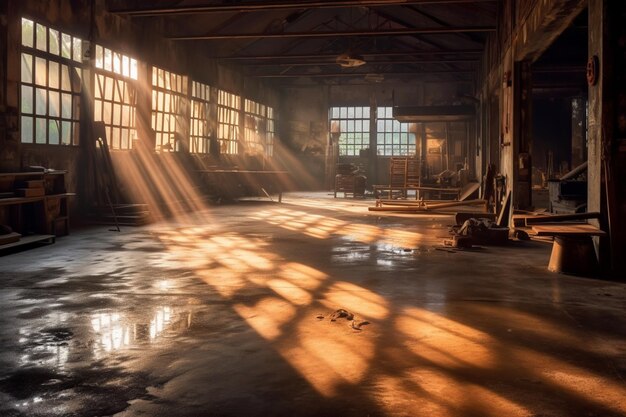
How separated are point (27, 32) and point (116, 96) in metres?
3.07

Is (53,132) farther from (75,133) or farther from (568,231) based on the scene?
(568,231)

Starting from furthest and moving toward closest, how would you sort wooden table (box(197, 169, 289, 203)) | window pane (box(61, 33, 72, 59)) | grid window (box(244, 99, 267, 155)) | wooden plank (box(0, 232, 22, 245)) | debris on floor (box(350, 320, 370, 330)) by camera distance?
grid window (box(244, 99, 267, 155)), wooden table (box(197, 169, 289, 203)), window pane (box(61, 33, 72, 59)), wooden plank (box(0, 232, 22, 245)), debris on floor (box(350, 320, 370, 330))

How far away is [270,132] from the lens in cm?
2384

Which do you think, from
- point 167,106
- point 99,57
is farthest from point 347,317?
point 167,106

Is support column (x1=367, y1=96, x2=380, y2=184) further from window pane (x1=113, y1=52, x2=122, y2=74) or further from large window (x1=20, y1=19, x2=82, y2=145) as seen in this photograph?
large window (x1=20, y1=19, x2=82, y2=145)

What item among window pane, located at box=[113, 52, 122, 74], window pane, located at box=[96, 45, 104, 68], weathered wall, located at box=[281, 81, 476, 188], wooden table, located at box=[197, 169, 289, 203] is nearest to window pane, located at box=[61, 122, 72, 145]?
window pane, located at box=[96, 45, 104, 68]

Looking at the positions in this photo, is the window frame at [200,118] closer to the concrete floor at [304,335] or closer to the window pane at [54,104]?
the window pane at [54,104]

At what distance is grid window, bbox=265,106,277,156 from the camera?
23469 millimetres

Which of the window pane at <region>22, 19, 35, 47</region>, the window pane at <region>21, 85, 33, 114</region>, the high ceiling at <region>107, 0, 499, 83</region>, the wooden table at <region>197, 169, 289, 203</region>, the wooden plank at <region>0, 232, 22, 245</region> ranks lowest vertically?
the wooden plank at <region>0, 232, 22, 245</region>

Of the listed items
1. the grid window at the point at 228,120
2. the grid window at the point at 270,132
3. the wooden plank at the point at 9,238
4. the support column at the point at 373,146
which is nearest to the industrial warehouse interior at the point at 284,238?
the wooden plank at the point at 9,238

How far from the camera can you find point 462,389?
2816 mm

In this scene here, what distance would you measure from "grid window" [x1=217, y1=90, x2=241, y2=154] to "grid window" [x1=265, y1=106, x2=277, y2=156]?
332cm

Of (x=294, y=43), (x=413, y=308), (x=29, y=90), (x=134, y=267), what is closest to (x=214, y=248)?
(x=134, y=267)

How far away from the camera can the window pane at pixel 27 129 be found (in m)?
9.48
